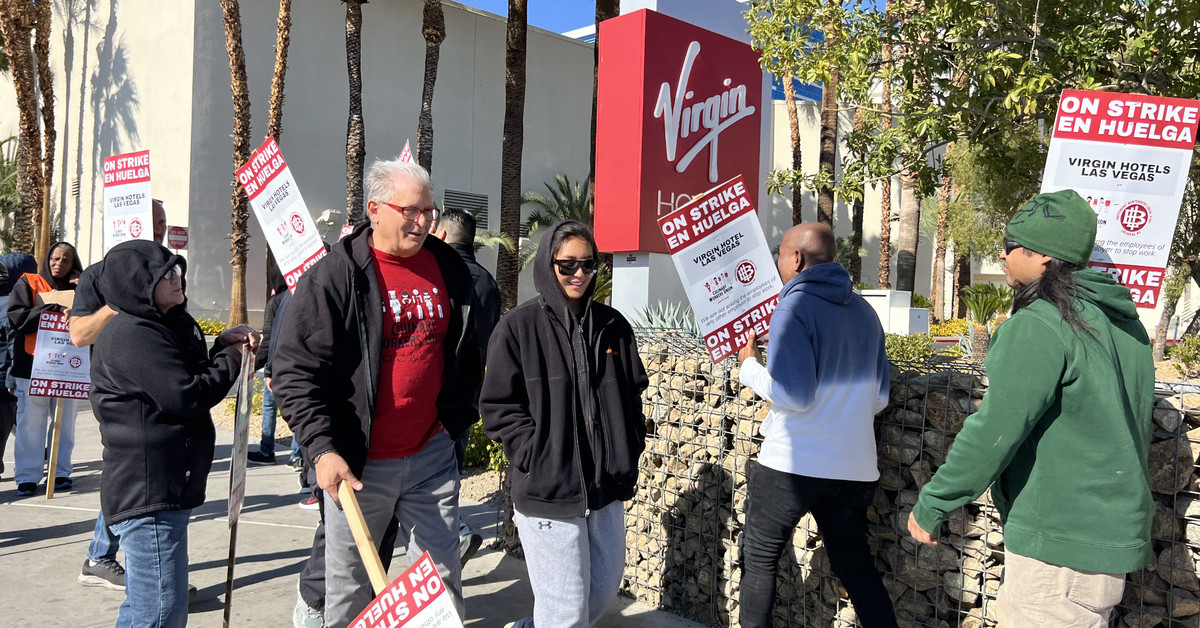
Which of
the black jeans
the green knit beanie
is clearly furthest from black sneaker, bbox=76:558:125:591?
the green knit beanie

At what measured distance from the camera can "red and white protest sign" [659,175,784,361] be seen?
13.1ft

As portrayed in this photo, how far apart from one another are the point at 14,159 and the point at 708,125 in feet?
87.7

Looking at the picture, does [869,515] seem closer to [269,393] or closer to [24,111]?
[269,393]

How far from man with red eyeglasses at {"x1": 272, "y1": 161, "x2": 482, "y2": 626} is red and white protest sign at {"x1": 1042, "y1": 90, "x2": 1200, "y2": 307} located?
97.8 inches

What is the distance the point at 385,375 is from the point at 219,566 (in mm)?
2813

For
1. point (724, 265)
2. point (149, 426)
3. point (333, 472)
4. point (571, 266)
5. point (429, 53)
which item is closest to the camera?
point (333, 472)

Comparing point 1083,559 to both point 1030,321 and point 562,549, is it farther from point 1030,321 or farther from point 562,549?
point 562,549

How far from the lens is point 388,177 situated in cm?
323

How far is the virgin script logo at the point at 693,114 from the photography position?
22.1 feet

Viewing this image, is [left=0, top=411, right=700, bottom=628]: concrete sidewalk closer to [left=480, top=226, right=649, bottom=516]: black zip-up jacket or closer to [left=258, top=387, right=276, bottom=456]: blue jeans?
[left=258, top=387, right=276, bottom=456]: blue jeans

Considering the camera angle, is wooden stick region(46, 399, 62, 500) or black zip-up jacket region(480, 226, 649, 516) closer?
black zip-up jacket region(480, 226, 649, 516)

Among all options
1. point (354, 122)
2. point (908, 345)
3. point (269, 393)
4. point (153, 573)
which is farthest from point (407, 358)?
point (354, 122)

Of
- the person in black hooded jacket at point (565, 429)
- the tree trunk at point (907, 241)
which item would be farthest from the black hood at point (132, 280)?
Result: the tree trunk at point (907, 241)

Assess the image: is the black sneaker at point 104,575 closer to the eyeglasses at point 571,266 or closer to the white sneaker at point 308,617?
the white sneaker at point 308,617
